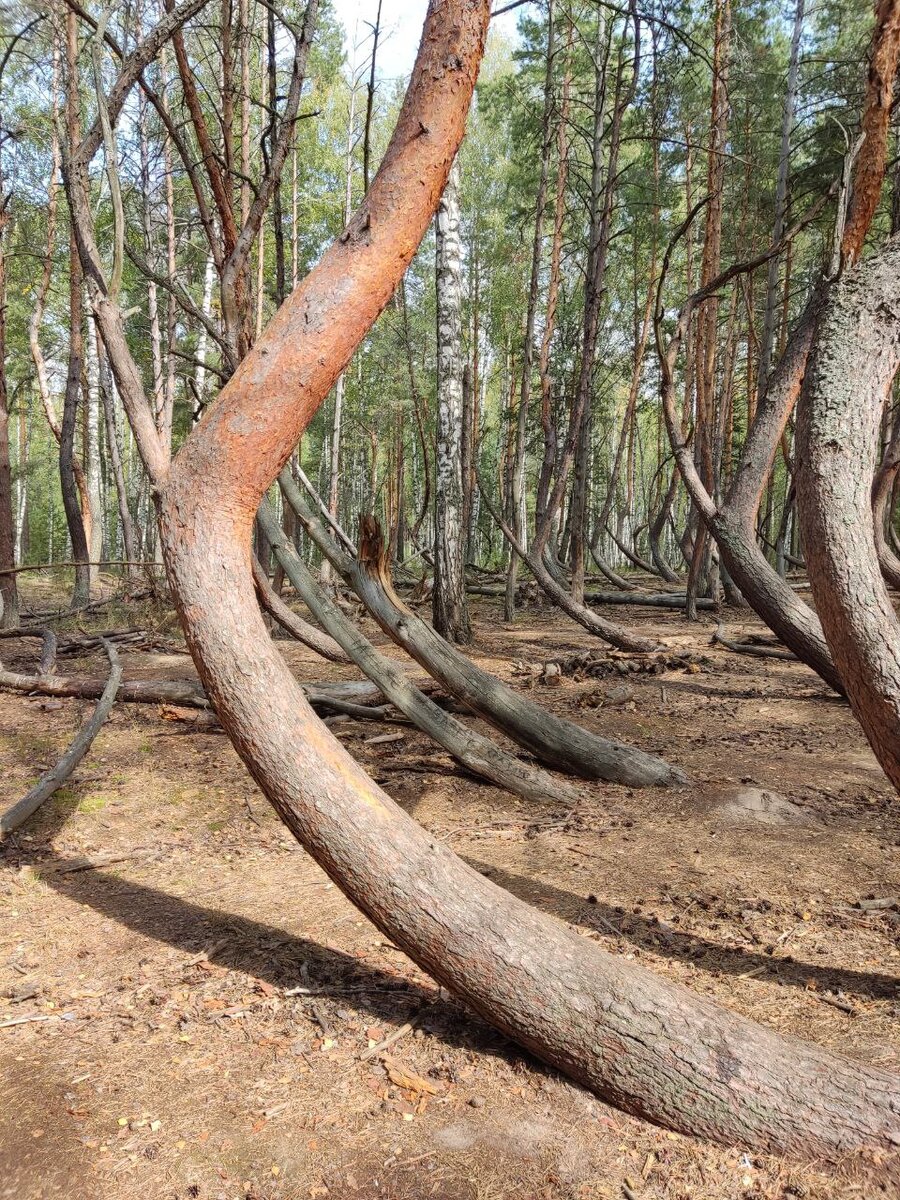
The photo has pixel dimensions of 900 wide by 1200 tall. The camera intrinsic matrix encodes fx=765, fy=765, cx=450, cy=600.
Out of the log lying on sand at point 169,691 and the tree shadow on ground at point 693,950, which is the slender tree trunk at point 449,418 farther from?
the tree shadow on ground at point 693,950

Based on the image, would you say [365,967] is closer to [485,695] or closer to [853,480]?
[485,695]

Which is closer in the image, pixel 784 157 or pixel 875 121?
pixel 875 121

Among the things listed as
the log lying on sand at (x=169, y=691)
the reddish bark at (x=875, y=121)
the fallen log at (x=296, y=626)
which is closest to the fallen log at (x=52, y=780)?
the log lying on sand at (x=169, y=691)

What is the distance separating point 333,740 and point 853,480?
168 cm

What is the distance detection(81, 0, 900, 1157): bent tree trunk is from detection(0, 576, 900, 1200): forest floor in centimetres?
25

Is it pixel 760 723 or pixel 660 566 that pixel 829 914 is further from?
pixel 660 566

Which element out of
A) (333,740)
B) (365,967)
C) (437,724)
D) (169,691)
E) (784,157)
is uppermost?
(784,157)

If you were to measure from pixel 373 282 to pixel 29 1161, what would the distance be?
243cm

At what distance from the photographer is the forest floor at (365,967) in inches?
73.3

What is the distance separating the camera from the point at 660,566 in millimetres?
17734

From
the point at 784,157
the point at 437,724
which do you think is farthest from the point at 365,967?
the point at 784,157

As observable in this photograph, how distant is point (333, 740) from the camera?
2.24 m

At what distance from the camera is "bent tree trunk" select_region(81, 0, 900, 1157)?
6.79 feet

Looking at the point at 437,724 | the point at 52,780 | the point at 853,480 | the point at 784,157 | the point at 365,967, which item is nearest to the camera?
the point at 853,480
